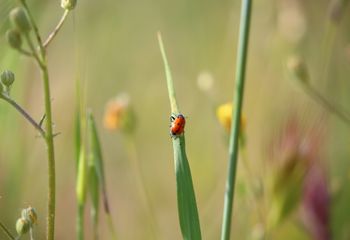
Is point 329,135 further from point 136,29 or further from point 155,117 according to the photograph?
point 136,29

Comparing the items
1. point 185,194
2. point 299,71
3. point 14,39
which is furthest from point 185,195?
point 299,71

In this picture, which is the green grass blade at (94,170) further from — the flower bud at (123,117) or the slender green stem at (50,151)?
the flower bud at (123,117)

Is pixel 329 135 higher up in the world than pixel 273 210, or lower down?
higher up

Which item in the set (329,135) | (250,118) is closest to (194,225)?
(329,135)

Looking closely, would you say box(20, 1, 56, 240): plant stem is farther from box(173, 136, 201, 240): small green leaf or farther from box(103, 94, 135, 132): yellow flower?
box(103, 94, 135, 132): yellow flower

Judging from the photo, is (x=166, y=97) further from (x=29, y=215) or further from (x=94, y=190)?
(x=29, y=215)

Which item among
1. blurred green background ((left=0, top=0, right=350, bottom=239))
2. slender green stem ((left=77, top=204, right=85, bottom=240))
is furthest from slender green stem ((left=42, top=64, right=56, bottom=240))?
blurred green background ((left=0, top=0, right=350, bottom=239))

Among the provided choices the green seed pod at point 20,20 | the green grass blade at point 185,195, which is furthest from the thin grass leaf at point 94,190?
the green seed pod at point 20,20
